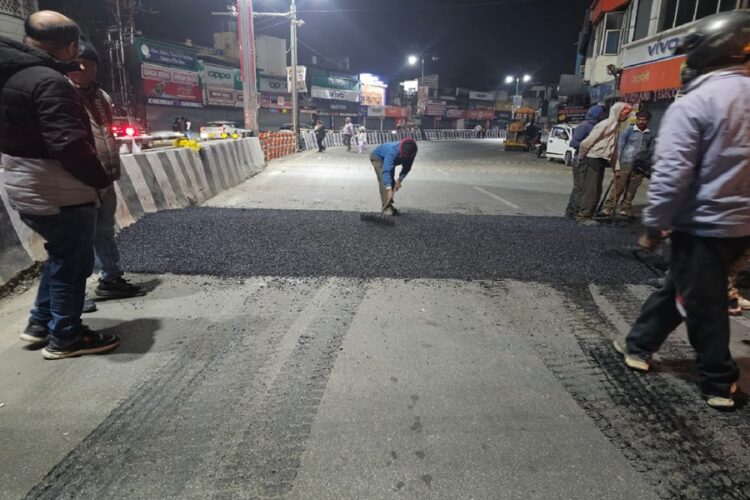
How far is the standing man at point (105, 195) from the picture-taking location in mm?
3539

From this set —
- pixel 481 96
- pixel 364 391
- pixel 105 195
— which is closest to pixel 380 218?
pixel 105 195

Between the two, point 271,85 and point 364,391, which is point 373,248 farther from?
point 271,85

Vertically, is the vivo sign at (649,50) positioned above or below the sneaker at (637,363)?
above

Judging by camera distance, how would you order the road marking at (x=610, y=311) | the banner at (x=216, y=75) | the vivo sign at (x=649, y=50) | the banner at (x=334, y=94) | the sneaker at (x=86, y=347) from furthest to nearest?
the banner at (x=334, y=94) < the banner at (x=216, y=75) < the vivo sign at (x=649, y=50) < the road marking at (x=610, y=311) < the sneaker at (x=86, y=347)

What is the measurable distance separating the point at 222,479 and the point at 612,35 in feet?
86.8

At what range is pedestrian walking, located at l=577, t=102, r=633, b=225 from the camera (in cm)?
677

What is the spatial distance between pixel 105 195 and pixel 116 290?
2.70 ft

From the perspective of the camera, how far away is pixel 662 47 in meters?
16.5

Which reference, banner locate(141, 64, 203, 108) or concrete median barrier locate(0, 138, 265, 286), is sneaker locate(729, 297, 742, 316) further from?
banner locate(141, 64, 203, 108)

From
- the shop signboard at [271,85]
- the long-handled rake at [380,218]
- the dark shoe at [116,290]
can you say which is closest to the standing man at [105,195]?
the dark shoe at [116,290]

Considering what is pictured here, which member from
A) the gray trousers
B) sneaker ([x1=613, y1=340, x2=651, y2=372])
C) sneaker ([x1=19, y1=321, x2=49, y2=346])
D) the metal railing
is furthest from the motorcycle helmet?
the metal railing

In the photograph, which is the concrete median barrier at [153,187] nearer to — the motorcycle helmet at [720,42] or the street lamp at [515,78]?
the motorcycle helmet at [720,42]

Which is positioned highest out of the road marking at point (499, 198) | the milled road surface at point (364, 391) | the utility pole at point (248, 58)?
the utility pole at point (248, 58)

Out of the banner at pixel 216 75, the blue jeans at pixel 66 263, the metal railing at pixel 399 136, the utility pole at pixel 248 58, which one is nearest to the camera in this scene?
the blue jeans at pixel 66 263
